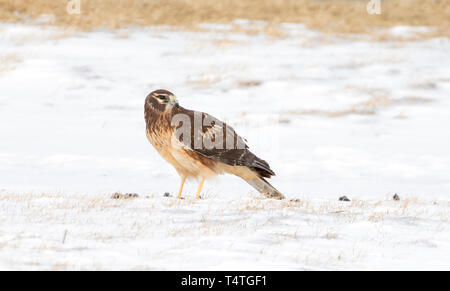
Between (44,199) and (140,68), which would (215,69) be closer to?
(140,68)

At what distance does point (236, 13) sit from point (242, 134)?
19.6 metres

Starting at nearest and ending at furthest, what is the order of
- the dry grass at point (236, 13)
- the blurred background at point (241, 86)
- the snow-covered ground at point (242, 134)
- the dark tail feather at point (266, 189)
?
1. the snow-covered ground at point (242, 134)
2. the dark tail feather at point (266, 189)
3. the blurred background at point (241, 86)
4. the dry grass at point (236, 13)

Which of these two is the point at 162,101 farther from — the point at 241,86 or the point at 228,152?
the point at 241,86

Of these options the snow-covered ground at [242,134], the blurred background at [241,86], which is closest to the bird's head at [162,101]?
the snow-covered ground at [242,134]

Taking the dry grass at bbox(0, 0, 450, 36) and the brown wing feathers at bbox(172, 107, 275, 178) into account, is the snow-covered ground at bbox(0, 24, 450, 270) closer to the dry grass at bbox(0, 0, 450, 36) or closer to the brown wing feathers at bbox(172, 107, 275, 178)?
the brown wing feathers at bbox(172, 107, 275, 178)

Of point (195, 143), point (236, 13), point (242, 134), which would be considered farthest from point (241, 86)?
point (195, 143)

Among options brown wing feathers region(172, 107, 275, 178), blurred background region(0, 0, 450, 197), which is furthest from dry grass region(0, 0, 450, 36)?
brown wing feathers region(172, 107, 275, 178)

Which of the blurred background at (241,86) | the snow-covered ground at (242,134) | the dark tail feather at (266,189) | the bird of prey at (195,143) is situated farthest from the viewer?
the blurred background at (241,86)

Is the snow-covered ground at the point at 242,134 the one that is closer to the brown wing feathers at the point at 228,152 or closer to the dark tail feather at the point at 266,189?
the dark tail feather at the point at 266,189

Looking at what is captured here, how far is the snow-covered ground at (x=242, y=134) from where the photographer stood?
8070mm

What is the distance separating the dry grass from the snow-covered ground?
173 centimetres

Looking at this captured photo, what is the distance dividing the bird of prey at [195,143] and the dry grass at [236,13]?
23.9m

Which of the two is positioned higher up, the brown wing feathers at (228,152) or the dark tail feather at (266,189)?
the brown wing feathers at (228,152)

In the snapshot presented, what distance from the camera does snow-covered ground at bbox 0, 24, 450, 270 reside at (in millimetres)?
8070
